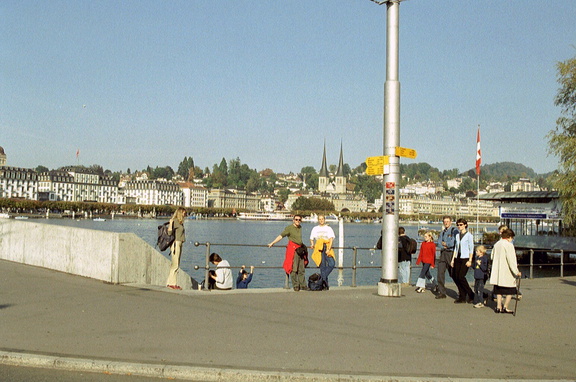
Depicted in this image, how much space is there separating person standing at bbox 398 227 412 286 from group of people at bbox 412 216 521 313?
2.95 feet

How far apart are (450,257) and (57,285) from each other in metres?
8.04

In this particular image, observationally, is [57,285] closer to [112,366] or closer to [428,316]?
[112,366]

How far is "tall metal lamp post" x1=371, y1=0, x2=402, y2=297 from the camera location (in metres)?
12.6

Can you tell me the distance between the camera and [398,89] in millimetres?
12789

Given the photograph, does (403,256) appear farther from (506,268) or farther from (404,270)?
(506,268)

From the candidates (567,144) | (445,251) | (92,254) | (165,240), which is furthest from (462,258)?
(567,144)

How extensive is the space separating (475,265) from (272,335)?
5.81 metres

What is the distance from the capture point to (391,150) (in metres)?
12.8

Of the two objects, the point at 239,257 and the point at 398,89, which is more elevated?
the point at 398,89

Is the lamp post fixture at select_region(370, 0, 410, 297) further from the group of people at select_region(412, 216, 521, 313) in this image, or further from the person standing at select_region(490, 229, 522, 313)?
the person standing at select_region(490, 229, 522, 313)

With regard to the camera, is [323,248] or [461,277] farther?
[323,248]

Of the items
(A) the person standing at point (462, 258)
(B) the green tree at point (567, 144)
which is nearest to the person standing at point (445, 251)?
(A) the person standing at point (462, 258)

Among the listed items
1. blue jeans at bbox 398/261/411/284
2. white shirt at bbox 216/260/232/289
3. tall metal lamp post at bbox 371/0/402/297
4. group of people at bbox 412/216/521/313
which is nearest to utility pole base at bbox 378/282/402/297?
tall metal lamp post at bbox 371/0/402/297

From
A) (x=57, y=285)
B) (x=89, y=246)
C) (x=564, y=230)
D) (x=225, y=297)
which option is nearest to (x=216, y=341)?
(x=225, y=297)
